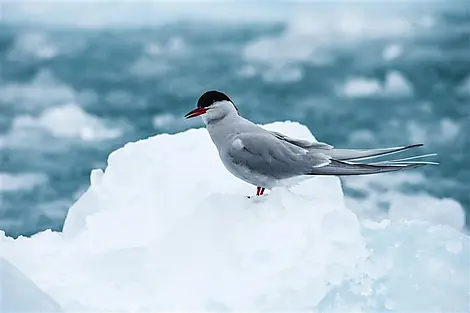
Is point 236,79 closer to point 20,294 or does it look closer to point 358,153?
point 358,153

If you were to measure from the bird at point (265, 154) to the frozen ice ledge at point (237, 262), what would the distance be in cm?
6

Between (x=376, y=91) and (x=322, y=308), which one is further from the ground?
(x=376, y=91)

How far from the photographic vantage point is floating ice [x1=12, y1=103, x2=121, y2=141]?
8.48 feet

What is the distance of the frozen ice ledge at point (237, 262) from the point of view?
4.14ft

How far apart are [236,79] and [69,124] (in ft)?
2.41

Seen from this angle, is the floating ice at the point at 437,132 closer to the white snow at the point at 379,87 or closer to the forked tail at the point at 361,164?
the white snow at the point at 379,87

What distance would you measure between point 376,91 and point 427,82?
0.21m

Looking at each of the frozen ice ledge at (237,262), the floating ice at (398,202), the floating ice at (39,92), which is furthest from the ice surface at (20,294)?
the floating ice at (39,92)

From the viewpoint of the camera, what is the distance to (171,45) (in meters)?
2.81

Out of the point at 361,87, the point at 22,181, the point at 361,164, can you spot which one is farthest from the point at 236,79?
the point at 361,164

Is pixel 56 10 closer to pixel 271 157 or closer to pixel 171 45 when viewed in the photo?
pixel 171 45

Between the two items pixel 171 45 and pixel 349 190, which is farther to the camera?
pixel 171 45

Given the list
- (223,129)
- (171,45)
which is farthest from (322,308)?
(171,45)

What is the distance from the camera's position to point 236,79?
8.93 feet
